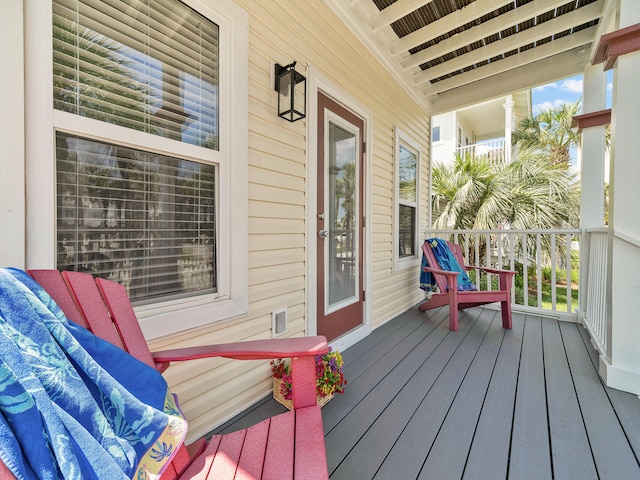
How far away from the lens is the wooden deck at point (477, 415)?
1323 mm

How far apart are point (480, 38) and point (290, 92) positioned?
232 cm

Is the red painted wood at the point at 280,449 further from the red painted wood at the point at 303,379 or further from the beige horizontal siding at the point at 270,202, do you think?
the beige horizontal siding at the point at 270,202

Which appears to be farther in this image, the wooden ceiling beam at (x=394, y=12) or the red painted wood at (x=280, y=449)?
the wooden ceiling beam at (x=394, y=12)

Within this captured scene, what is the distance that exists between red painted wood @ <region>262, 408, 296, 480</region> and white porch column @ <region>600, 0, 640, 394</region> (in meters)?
2.26

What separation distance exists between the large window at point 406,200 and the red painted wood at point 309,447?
274 centimetres

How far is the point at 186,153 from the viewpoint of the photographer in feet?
4.92

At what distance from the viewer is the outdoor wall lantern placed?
75.5 inches

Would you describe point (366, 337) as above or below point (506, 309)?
below

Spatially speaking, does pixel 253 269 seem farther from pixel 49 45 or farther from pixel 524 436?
pixel 524 436

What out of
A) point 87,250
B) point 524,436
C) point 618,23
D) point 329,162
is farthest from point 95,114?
point 618,23

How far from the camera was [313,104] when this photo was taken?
2.25m

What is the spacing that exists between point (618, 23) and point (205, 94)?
275cm

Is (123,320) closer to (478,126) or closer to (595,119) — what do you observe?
(595,119)

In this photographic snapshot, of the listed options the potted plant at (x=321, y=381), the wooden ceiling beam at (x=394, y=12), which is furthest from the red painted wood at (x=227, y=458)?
the wooden ceiling beam at (x=394, y=12)
